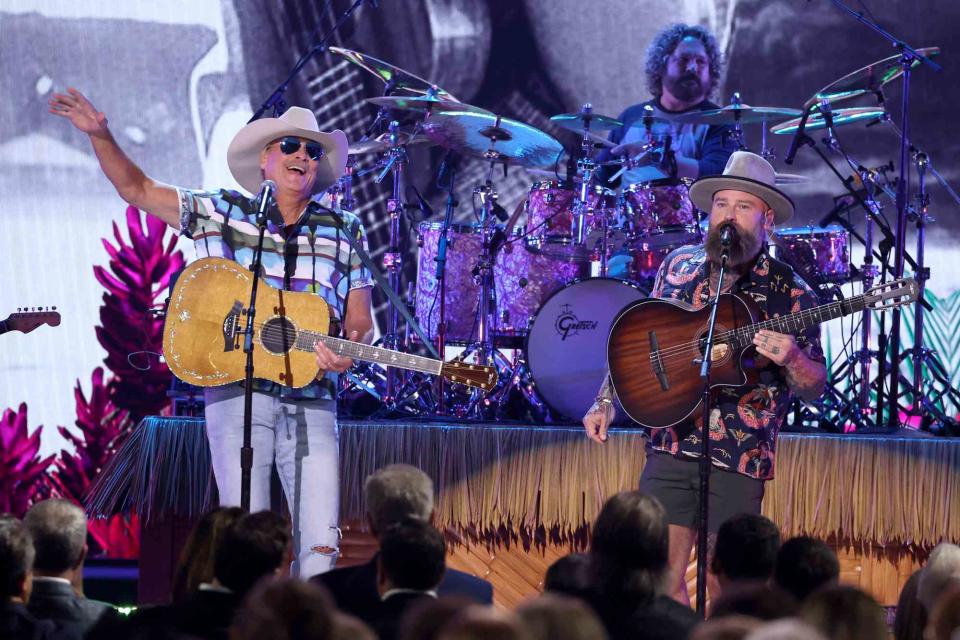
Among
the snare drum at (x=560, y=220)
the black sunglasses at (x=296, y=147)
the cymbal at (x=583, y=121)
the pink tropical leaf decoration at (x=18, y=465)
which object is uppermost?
the cymbal at (x=583, y=121)

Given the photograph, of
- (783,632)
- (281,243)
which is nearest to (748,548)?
(783,632)

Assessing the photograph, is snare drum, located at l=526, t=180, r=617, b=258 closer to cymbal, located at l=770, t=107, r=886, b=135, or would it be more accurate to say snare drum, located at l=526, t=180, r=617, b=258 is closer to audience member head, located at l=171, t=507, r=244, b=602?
cymbal, located at l=770, t=107, r=886, b=135

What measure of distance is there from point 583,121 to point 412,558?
619 cm

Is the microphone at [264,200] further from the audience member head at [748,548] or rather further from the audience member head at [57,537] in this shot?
the audience member head at [748,548]

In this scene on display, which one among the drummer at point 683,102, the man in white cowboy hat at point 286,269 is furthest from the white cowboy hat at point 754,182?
the drummer at point 683,102

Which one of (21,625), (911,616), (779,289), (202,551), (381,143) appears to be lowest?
(911,616)

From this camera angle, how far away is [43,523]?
3.49m

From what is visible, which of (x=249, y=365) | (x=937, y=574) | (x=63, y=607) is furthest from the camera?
(x=249, y=365)

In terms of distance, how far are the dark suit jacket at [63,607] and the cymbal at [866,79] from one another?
6.13m

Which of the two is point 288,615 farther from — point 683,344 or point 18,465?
point 18,465

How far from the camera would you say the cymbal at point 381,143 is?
830 centimetres

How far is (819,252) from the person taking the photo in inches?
340

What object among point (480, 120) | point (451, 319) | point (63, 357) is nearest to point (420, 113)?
point (480, 120)

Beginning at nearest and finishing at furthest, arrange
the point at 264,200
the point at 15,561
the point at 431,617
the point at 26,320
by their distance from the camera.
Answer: the point at 431,617, the point at 15,561, the point at 264,200, the point at 26,320
